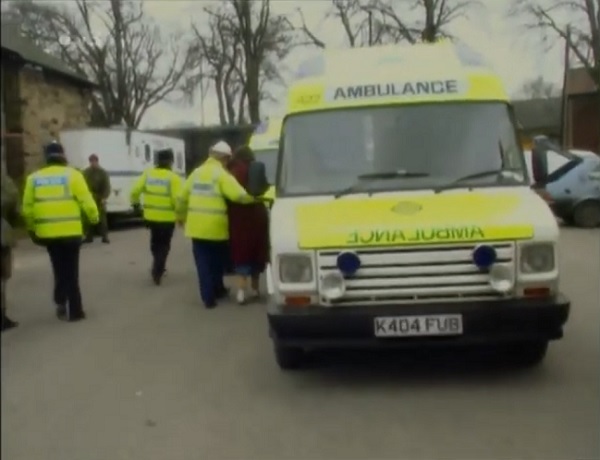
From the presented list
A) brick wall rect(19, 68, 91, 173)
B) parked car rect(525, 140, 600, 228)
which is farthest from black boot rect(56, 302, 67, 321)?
brick wall rect(19, 68, 91, 173)

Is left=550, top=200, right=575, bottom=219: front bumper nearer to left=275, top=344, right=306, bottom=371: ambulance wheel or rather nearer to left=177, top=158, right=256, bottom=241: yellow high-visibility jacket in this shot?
left=177, top=158, right=256, bottom=241: yellow high-visibility jacket

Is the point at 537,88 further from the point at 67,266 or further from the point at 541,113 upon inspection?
the point at 67,266

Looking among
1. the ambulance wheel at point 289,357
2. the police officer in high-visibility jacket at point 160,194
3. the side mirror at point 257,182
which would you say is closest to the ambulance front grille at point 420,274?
the ambulance wheel at point 289,357

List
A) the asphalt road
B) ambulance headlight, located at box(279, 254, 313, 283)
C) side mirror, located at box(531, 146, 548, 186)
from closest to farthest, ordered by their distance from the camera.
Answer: the asphalt road → ambulance headlight, located at box(279, 254, 313, 283) → side mirror, located at box(531, 146, 548, 186)

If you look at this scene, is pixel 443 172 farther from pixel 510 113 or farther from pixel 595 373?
pixel 595 373

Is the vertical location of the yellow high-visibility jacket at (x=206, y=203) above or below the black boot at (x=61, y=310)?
above

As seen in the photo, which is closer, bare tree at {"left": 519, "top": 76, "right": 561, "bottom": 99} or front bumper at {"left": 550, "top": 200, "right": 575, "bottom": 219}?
front bumper at {"left": 550, "top": 200, "right": 575, "bottom": 219}

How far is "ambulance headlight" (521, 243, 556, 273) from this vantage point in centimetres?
739

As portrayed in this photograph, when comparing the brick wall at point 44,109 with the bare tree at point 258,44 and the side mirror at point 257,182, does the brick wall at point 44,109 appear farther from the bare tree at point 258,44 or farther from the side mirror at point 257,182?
the side mirror at point 257,182

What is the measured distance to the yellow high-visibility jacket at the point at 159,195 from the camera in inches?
571

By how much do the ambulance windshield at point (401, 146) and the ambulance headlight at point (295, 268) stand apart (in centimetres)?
89

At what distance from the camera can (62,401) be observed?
776 centimetres

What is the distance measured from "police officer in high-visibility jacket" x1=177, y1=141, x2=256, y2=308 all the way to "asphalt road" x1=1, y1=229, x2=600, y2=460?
806 millimetres

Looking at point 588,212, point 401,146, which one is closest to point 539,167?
point 401,146
